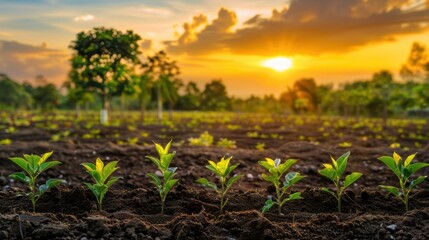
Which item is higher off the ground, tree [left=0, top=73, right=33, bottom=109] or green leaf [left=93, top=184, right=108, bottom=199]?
tree [left=0, top=73, right=33, bottom=109]

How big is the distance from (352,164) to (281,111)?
214 ft

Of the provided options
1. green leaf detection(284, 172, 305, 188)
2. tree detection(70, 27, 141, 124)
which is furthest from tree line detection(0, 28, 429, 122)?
green leaf detection(284, 172, 305, 188)

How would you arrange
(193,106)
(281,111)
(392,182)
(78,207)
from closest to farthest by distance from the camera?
(78,207) → (392,182) → (281,111) → (193,106)

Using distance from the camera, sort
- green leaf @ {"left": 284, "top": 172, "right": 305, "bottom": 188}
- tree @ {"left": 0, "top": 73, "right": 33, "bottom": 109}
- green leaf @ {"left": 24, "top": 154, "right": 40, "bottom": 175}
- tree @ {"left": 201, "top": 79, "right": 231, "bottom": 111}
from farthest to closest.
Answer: tree @ {"left": 201, "top": 79, "right": 231, "bottom": 111} < tree @ {"left": 0, "top": 73, "right": 33, "bottom": 109} < green leaf @ {"left": 24, "top": 154, "right": 40, "bottom": 175} < green leaf @ {"left": 284, "top": 172, "right": 305, "bottom": 188}

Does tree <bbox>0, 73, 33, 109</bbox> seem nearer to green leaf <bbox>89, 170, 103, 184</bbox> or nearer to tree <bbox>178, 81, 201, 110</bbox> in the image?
tree <bbox>178, 81, 201, 110</bbox>

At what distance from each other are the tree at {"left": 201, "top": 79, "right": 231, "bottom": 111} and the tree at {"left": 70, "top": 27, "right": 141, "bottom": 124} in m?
51.5

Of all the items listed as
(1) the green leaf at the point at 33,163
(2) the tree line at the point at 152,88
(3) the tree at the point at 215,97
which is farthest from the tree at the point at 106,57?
(3) the tree at the point at 215,97

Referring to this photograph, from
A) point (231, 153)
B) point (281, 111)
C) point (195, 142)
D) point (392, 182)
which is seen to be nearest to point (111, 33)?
point (195, 142)

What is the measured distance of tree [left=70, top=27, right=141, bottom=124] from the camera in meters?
28.4

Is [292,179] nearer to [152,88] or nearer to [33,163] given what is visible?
[33,163]

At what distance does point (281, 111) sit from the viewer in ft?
249

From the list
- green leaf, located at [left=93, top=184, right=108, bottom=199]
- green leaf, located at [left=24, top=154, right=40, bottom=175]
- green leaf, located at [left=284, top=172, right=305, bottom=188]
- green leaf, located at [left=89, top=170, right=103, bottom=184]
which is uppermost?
green leaf, located at [left=24, top=154, right=40, bottom=175]

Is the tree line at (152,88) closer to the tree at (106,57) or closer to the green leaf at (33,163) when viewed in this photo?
the tree at (106,57)

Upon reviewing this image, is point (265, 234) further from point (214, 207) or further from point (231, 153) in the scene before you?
point (231, 153)
